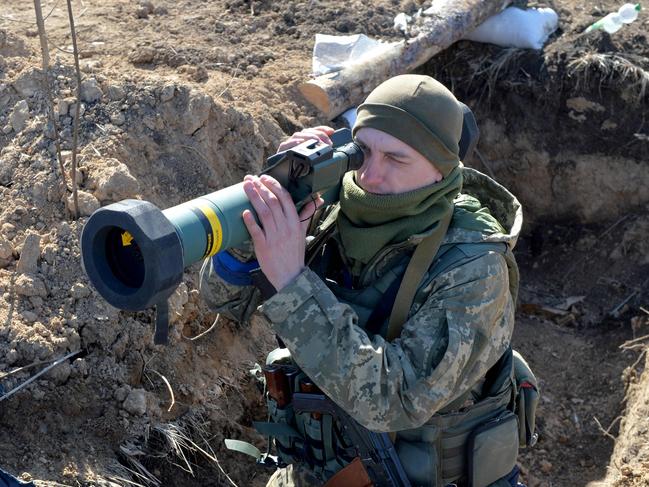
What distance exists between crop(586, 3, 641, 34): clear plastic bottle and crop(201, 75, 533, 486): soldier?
3626 millimetres

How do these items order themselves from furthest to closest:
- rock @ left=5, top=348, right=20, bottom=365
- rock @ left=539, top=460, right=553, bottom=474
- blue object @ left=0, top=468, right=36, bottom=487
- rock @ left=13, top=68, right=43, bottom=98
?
rock @ left=539, top=460, right=553, bottom=474 < rock @ left=13, top=68, right=43, bottom=98 < rock @ left=5, top=348, right=20, bottom=365 < blue object @ left=0, top=468, right=36, bottom=487

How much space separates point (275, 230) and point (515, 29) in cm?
420

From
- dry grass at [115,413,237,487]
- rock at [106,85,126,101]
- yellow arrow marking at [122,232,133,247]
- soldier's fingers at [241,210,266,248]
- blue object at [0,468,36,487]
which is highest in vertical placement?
yellow arrow marking at [122,232,133,247]

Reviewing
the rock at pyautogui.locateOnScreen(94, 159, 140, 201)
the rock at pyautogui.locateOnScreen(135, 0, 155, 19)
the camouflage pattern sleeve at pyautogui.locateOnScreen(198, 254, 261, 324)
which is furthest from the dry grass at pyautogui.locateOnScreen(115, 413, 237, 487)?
the rock at pyautogui.locateOnScreen(135, 0, 155, 19)

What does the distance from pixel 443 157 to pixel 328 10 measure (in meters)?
3.61

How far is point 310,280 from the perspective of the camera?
223 cm

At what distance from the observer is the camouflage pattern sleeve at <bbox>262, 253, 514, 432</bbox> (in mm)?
2180

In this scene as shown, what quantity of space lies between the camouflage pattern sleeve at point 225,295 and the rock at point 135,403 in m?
0.70

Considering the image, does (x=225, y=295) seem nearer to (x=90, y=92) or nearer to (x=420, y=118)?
(x=420, y=118)

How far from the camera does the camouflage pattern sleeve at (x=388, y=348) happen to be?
85.8 inches

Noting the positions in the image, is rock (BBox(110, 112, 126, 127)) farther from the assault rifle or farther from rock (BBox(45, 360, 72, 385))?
the assault rifle

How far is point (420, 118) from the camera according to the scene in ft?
7.72

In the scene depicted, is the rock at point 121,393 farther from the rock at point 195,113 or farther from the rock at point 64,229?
the rock at point 195,113

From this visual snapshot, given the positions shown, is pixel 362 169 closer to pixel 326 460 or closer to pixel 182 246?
pixel 182 246
